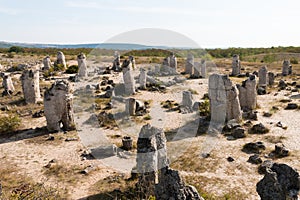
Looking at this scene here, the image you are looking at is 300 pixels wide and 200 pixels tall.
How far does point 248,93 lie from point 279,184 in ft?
39.0

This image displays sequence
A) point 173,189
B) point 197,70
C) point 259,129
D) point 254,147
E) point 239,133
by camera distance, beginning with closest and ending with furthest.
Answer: point 173,189 → point 254,147 → point 239,133 → point 259,129 → point 197,70

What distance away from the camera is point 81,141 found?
13.7 m

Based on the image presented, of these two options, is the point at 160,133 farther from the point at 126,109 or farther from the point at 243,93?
the point at 243,93

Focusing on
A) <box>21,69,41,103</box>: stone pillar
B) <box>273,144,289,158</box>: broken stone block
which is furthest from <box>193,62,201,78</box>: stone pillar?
<box>273,144,289,158</box>: broken stone block

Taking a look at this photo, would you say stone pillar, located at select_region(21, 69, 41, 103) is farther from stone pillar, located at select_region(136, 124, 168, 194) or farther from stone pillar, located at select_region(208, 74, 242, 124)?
stone pillar, located at select_region(136, 124, 168, 194)

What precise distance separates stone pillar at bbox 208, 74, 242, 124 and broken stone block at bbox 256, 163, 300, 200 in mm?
8616

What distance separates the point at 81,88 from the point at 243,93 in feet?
45.3

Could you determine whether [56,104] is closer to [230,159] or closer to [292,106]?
[230,159]

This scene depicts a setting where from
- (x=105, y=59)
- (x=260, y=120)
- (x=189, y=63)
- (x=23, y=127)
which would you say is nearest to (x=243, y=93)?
(x=260, y=120)

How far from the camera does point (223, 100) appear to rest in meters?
15.1

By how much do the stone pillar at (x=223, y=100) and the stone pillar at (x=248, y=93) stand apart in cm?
244

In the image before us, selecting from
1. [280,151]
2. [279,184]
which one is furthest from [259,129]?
[279,184]

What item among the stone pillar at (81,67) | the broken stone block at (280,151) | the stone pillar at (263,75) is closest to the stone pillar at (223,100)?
the broken stone block at (280,151)

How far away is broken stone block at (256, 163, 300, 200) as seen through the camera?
232 inches
